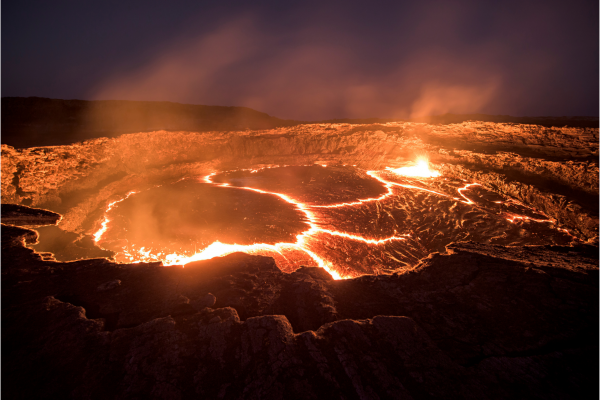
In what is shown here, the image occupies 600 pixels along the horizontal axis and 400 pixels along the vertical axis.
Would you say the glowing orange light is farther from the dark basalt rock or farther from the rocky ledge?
the dark basalt rock

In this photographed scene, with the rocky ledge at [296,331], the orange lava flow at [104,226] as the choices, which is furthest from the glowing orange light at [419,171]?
the orange lava flow at [104,226]

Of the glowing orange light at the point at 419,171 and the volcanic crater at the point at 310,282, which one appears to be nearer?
the volcanic crater at the point at 310,282

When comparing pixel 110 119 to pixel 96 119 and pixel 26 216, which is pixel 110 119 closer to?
pixel 96 119

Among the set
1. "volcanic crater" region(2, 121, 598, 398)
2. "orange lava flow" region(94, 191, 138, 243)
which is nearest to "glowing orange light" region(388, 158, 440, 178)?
"volcanic crater" region(2, 121, 598, 398)

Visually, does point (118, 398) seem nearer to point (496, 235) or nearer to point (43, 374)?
point (43, 374)

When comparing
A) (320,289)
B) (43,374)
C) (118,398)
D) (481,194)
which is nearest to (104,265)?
(43,374)

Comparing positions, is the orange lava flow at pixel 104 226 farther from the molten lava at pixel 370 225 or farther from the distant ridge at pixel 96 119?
the distant ridge at pixel 96 119
